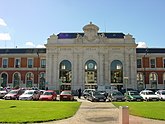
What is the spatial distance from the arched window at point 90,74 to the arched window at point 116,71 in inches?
168

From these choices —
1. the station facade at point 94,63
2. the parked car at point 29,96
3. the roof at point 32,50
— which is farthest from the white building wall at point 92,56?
the parked car at point 29,96

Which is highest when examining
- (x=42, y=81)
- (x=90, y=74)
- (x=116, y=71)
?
(x=116, y=71)

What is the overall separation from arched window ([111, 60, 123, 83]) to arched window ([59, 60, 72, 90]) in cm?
1020

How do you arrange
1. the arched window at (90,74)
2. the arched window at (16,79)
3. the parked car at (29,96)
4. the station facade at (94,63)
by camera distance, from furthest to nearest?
the arched window at (16,79), the arched window at (90,74), the station facade at (94,63), the parked car at (29,96)

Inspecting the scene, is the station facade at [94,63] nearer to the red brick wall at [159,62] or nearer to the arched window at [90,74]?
the arched window at [90,74]

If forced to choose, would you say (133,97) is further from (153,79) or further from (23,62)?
(23,62)

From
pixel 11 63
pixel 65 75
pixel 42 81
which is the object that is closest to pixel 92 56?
pixel 65 75

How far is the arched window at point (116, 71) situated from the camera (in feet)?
186

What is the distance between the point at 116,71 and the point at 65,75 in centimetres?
1229

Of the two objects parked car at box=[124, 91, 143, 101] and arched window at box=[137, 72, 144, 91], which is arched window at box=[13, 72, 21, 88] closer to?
arched window at box=[137, 72, 144, 91]

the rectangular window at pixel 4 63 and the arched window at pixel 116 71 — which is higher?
the rectangular window at pixel 4 63

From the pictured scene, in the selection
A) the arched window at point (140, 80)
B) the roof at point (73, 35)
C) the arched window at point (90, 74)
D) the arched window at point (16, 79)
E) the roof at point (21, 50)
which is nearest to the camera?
the arched window at point (90, 74)

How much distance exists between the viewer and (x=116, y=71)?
5744 cm

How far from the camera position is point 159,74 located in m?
59.8
